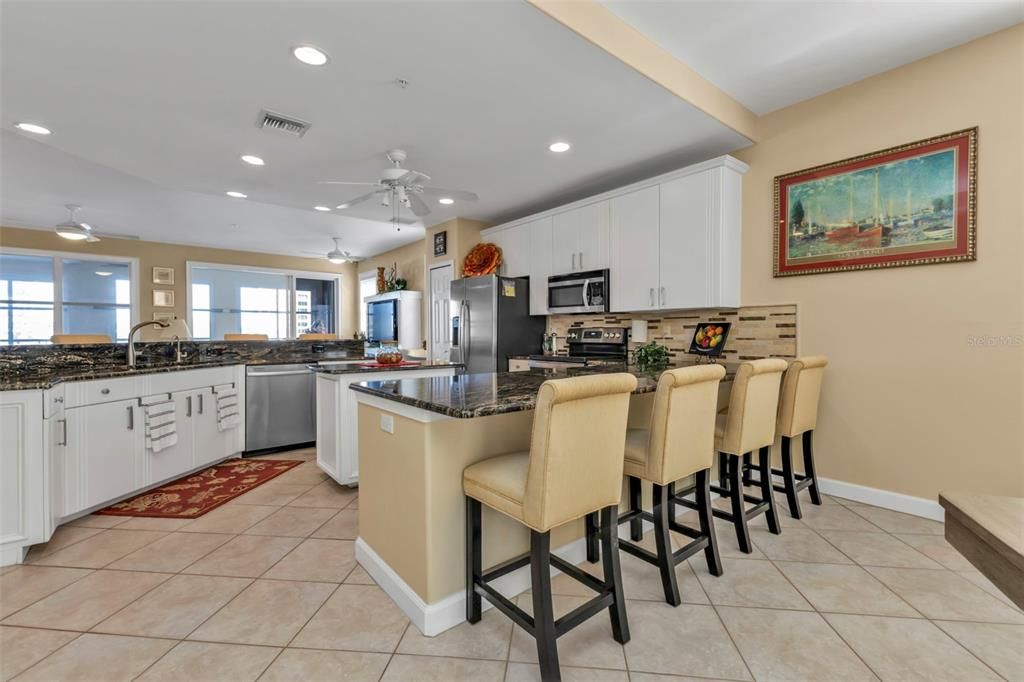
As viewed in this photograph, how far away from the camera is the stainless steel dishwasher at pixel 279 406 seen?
399 cm

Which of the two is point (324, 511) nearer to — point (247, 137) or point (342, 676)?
point (342, 676)

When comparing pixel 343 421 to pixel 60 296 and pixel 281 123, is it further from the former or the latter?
pixel 60 296

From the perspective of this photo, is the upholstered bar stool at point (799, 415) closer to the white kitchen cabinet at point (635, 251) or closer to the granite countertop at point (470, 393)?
the granite countertop at point (470, 393)

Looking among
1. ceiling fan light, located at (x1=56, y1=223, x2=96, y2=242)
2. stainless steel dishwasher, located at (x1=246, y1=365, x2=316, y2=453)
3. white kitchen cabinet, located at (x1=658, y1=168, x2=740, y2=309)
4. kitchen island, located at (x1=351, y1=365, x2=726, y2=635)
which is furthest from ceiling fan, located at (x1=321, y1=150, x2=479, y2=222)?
ceiling fan light, located at (x1=56, y1=223, x2=96, y2=242)

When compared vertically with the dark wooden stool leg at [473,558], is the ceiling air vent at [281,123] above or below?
above

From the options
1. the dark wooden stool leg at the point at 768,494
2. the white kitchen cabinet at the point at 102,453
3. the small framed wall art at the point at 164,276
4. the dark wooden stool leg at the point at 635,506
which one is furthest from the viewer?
the small framed wall art at the point at 164,276

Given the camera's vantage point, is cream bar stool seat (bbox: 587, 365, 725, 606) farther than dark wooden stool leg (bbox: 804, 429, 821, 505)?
No

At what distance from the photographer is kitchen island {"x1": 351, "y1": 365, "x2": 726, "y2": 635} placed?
63.1 inches

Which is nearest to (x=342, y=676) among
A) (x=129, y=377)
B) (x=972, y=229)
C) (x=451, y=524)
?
(x=451, y=524)

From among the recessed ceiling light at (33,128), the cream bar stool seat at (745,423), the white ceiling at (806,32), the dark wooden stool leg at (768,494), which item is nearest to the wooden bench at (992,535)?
the cream bar stool seat at (745,423)

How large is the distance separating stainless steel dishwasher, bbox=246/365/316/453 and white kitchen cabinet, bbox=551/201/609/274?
8.65 feet

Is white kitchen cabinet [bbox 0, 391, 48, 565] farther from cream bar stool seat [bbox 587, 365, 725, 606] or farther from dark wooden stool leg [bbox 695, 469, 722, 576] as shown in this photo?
dark wooden stool leg [bbox 695, 469, 722, 576]

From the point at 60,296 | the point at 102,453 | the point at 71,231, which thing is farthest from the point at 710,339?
the point at 60,296

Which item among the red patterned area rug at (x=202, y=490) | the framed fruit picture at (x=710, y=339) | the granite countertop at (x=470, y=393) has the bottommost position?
the red patterned area rug at (x=202, y=490)
